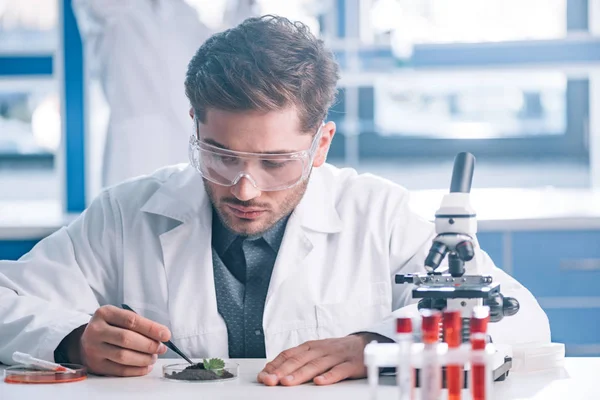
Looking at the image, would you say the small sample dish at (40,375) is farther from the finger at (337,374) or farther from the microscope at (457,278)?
the microscope at (457,278)

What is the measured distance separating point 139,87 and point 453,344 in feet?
8.01

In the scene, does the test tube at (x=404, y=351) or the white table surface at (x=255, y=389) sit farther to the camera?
the white table surface at (x=255, y=389)

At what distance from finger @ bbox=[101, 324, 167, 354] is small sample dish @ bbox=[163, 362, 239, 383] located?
0.14ft

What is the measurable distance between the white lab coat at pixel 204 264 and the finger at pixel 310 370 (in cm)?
35

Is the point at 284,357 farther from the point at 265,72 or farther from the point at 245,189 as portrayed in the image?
the point at 265,72

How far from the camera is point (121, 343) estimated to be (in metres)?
1.75

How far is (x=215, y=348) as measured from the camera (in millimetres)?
2113

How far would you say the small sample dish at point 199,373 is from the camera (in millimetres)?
1729

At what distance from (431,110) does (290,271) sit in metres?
2.23

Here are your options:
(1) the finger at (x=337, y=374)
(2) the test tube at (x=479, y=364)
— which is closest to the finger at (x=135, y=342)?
(1) the finger at (x=337, y=374)

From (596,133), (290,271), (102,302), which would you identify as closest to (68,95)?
(102,302)

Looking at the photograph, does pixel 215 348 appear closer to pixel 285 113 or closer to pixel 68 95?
pixel 285 113

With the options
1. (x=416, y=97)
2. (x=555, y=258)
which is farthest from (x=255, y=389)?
(x=416, y=97)

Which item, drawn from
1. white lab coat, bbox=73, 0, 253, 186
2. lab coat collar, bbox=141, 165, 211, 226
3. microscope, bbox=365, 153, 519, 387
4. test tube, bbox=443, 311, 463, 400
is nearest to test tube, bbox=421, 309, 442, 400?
test tube, bbox=443, 311, 463, 400
